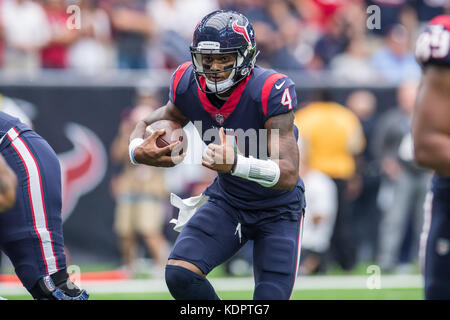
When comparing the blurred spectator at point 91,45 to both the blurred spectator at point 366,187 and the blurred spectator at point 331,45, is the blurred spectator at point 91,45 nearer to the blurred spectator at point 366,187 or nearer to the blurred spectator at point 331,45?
the blurred spectator at point 331,45

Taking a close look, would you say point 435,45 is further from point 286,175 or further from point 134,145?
point 134,145

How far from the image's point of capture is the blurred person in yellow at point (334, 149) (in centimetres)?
891

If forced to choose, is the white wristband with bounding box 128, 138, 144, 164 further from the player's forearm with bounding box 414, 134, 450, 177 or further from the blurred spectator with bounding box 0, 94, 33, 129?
the blurred spectator with bounding box 0, 94, 33, 129

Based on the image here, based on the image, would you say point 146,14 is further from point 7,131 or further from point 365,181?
point 7,131

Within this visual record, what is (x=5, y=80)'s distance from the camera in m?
9.05

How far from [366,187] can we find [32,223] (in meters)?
5.97

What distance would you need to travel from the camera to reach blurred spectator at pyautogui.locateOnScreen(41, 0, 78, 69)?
10.0 meters

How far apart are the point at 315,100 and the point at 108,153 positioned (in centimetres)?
243

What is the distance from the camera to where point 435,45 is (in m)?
3.58

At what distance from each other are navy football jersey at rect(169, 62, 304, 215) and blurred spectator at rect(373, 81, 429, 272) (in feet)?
14.8

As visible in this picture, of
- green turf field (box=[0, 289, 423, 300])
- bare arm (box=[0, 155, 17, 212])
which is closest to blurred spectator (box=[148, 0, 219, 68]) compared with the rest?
green turf field (box=[0, 289, 423, 300])

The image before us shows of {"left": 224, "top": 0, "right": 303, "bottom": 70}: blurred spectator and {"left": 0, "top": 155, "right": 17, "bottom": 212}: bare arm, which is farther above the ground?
{"left": 0, "top": 155, "right": 17, "bottom": 212}: bare arm
